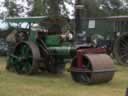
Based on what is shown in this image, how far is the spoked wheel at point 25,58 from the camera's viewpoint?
1178 centimetres

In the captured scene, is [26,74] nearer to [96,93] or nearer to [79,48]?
[79,48]

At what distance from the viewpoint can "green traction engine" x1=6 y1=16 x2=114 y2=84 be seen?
10.6m

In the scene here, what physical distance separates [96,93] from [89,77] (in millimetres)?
1206

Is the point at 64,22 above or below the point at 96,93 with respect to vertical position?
above

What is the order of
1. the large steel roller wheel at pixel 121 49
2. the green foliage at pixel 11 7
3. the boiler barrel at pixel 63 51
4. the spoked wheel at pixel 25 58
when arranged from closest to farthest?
the boiler barrel at pixel 63 51 < the spoked wheel at pixel 25 58 < the large steel roller wheel at pixel 121 49 < the green foliage at pixel 11 7

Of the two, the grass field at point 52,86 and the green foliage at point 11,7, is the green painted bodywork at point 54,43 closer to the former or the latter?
the grass field at point 52,86

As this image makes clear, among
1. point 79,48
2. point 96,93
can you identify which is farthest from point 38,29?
point 96,93

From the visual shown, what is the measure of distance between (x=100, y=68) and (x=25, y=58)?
104 inches

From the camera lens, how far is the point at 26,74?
12.2m

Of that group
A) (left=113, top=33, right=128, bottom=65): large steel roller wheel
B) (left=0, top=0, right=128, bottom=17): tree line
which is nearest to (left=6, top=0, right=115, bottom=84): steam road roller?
(left=0, top=0, right=128, bottom=17): tree line

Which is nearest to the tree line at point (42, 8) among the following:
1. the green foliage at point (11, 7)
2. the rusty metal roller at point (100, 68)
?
the green foliage at point (11, 7)

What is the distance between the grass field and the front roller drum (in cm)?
18

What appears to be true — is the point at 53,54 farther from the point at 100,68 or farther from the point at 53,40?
the point at 100,68

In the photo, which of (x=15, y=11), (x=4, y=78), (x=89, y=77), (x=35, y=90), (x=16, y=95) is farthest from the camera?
(x=15, y=11)
